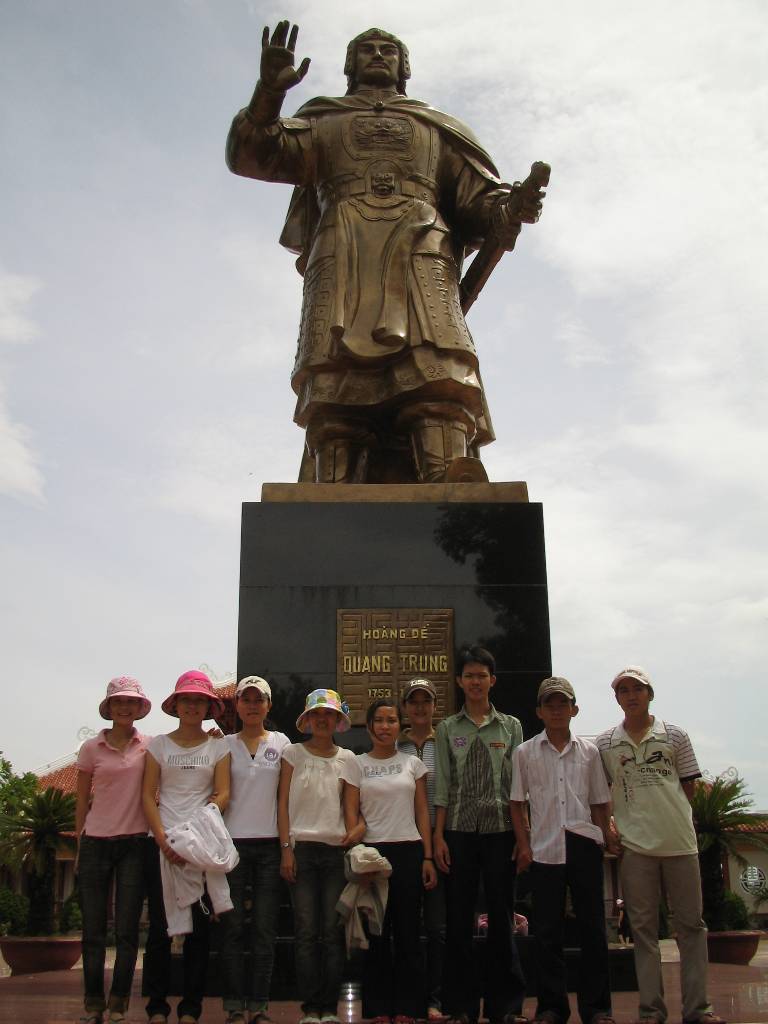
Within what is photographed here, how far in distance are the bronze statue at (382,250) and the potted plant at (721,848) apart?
6835mm

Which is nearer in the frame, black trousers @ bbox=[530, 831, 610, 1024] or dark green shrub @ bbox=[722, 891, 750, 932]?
black trousers @ bbox=[530, 831, 610, 1024]

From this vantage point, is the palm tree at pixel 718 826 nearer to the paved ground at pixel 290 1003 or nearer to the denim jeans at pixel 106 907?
the paved ground at pixel 290 1003

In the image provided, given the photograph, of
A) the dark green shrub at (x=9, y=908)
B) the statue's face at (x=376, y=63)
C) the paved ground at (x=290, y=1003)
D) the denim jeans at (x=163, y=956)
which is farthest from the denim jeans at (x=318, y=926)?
the dark green shrub at (x=9, y=908)

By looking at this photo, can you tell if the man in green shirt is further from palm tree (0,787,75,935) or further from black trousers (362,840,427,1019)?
palm tree (0,787,75,935)

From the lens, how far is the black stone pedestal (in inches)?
237

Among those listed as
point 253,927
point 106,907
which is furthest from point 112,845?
point 253,927

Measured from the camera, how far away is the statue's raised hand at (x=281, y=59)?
6809 millimetres

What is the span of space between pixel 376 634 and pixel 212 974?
2.04 meters

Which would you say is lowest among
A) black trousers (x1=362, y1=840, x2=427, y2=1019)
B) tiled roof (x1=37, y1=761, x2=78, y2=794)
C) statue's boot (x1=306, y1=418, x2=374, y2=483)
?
black trousers (x1=362, y1=840, x2=427, y2=1019)

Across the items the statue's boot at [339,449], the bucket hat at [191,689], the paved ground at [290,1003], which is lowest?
the paved ground at [290,1003]

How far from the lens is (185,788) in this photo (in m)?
4.26

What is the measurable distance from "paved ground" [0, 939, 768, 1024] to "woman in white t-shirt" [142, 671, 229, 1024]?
281mm

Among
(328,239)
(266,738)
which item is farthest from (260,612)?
(328,239)

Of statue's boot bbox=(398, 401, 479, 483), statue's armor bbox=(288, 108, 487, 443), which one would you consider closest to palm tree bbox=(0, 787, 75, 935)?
statue's armor bbox=(288, 108, 487, 443)
